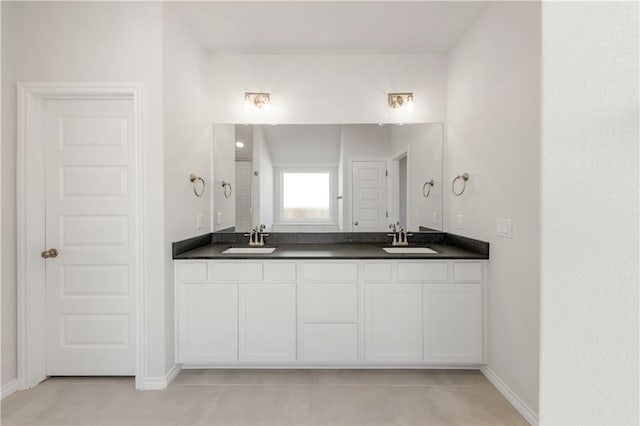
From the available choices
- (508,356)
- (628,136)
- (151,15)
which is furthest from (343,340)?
(151,15)

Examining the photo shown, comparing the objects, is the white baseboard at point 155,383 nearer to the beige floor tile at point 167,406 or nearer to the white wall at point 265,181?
the beige floor tile at point 167,406

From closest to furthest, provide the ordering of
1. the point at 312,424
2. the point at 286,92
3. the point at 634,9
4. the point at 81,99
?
the point at 634,9 → the point at 312,424 → the point at 81,99 → the point at 286,92

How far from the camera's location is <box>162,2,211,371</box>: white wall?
2.43 meters

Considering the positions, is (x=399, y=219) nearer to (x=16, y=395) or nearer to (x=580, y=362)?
(x=580, y=362)

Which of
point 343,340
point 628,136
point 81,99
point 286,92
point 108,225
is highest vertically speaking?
point 286,92

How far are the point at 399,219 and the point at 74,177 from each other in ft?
8.46

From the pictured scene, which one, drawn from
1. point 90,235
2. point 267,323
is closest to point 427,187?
point 267,323

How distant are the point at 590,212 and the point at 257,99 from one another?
3.05 metres

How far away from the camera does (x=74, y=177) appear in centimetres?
246

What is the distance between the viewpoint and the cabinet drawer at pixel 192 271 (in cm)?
256

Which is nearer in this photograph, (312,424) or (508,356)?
(312,424)

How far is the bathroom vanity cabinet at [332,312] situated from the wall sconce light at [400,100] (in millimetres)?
1479

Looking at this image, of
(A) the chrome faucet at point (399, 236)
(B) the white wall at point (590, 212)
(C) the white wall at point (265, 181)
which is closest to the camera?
(B) the white wall at point (590, 212)

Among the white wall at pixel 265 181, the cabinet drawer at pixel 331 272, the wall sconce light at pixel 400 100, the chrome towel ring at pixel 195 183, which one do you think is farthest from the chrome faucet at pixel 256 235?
the wall sconce light at pixel 400 100
